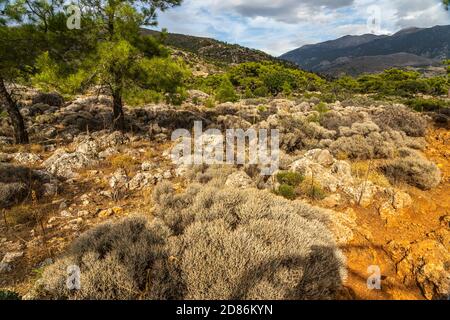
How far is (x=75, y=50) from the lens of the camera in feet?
31.2

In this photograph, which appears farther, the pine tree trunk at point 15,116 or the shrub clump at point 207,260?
the pine tree trunk at point 15,116

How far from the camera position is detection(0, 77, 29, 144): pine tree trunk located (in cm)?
905

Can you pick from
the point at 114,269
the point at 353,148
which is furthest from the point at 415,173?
the point at 114,269

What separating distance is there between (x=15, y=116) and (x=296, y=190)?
9136 mm

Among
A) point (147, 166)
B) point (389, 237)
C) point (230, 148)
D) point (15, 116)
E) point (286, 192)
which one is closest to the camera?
point (389, 237)

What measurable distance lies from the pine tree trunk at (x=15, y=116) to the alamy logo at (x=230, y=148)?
4.95 m

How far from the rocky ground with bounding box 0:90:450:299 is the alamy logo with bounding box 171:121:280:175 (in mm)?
365

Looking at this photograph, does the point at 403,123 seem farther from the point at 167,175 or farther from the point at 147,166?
the point at 147,166

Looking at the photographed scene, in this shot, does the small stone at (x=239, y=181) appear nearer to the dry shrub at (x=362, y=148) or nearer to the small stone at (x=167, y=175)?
the small stone at (x=167, y=175)

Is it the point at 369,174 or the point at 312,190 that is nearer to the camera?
the point at 312,190

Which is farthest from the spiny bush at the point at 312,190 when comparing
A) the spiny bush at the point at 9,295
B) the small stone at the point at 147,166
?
the spiny bush at the point at 9,295

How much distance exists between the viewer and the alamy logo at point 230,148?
7.73m

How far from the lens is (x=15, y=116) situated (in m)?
9.11

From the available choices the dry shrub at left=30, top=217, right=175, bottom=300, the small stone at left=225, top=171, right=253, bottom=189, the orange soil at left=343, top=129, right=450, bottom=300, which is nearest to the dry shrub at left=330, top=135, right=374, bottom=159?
the orange soil at left=343, top=129, right=450, bottom=300
